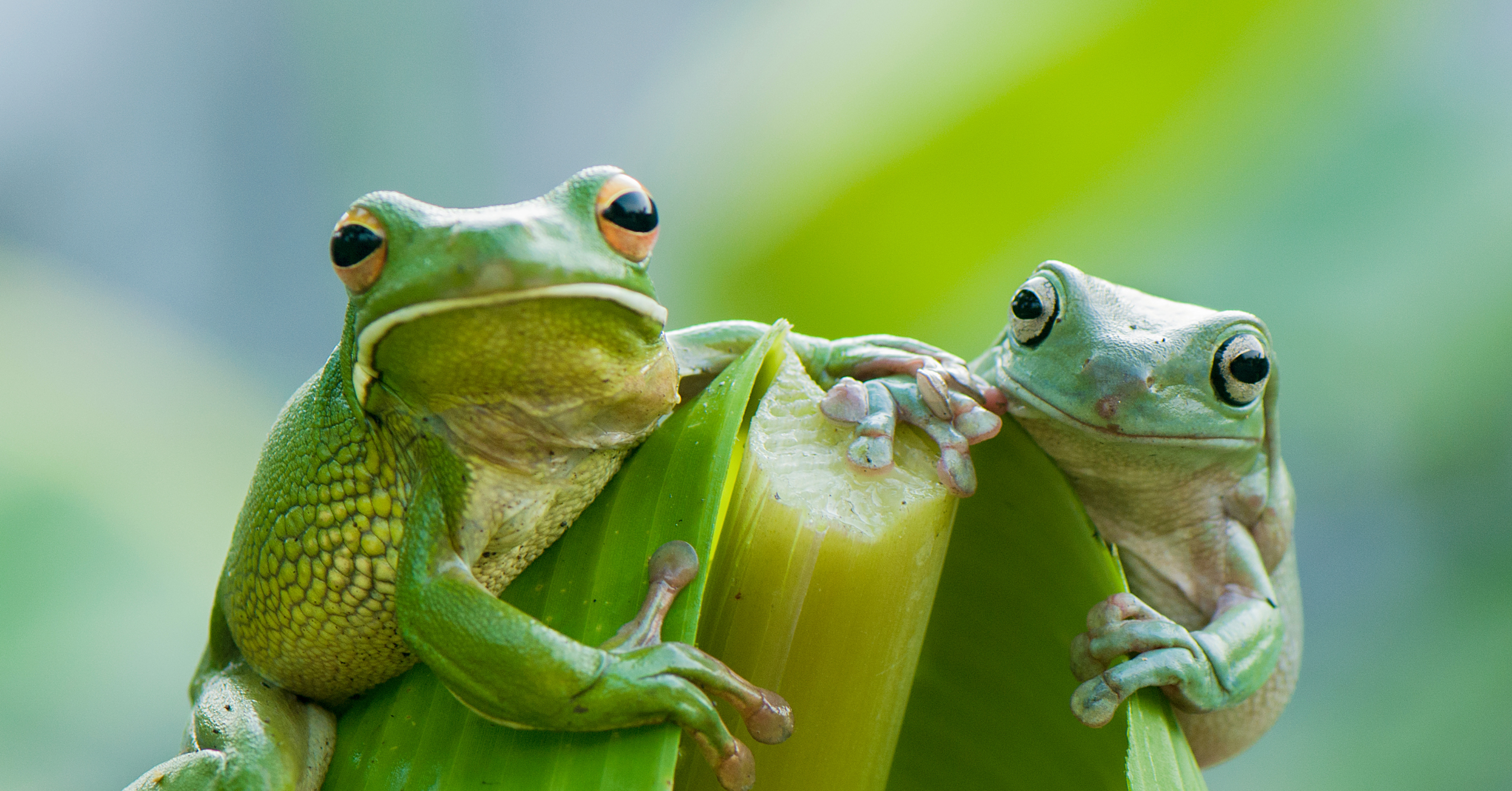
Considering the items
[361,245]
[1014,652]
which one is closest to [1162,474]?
[1014,652]

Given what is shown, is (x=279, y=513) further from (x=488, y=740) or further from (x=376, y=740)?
(x=488, y=740)

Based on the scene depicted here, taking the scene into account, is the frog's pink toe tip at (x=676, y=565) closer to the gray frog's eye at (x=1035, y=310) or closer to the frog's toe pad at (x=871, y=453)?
the frog's toe pad at (x=871, y=453)

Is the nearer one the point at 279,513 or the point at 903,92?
the point at 279,513

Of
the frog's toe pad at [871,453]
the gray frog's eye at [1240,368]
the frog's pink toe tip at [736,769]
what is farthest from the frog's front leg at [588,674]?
the gray frog's eye at [1240,368]

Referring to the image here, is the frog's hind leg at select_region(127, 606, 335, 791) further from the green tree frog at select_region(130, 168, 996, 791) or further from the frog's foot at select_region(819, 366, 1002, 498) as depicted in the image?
the frog's foot at select_region(819, 366, 1002, 498)

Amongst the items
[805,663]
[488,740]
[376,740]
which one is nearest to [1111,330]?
[805,663]

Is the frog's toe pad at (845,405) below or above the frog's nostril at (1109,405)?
below

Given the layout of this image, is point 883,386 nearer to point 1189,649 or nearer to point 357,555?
point 1189,649
